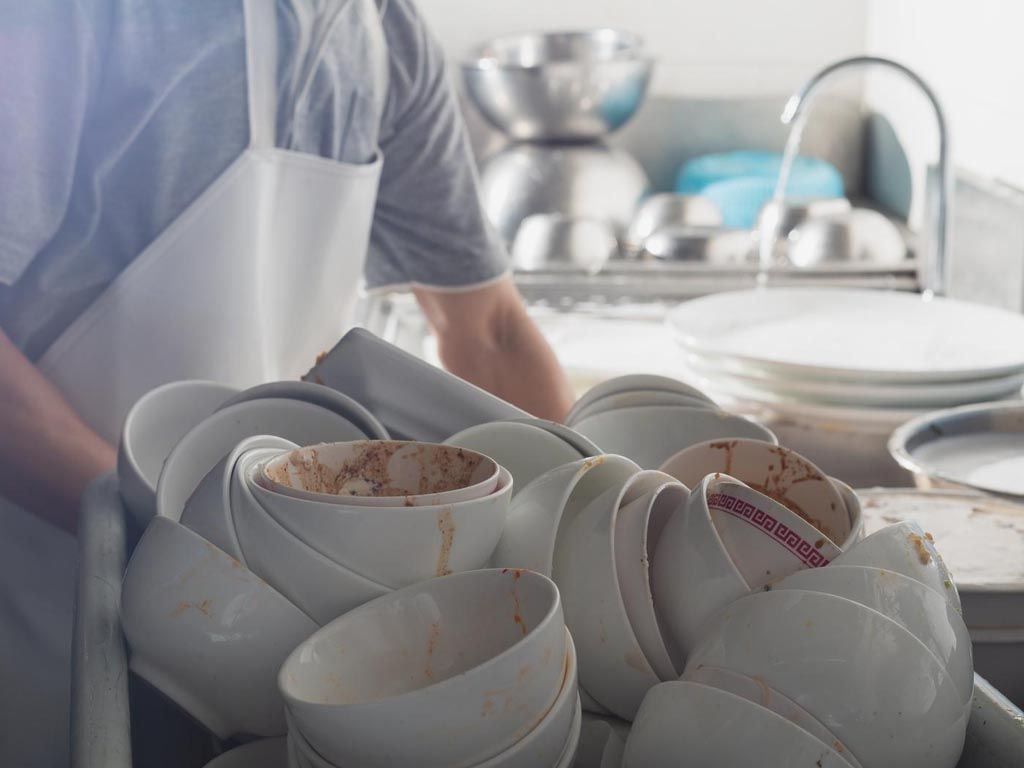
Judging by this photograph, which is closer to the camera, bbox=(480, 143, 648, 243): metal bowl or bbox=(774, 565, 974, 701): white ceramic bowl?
bbox=(774, 565, 974, 701): white ceramic bowl

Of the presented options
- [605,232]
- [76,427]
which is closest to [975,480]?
[76,427]

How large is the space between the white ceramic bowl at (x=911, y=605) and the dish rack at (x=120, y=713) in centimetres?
3

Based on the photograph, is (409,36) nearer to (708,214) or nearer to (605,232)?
(605,232)

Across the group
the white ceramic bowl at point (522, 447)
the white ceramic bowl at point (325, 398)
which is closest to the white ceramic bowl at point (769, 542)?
the white ceramic bowl at point (522, 447)

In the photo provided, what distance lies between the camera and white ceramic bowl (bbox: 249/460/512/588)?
487 millimetres

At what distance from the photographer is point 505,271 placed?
1.76m

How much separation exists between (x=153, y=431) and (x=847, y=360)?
1.00 m

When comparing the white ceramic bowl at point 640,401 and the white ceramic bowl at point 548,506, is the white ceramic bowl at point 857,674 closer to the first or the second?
the white ceramic bowl at point 548,506

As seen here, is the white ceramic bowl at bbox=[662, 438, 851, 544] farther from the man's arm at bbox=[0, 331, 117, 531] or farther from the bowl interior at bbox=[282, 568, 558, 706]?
the man's arm at bbox=[0, 331, 117, 531]

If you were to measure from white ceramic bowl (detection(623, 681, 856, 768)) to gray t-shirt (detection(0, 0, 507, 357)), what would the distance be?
0.88 meters

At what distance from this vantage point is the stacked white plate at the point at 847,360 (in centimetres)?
128

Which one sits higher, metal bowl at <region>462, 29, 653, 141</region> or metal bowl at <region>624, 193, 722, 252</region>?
metal bowl at <region>462, 29, 653, 141</region>

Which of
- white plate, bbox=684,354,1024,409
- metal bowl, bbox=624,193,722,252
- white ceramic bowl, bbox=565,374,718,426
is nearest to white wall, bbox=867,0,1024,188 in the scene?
metal bowl, bbox=624,193,722,252

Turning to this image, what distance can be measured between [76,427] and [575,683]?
79 cm
